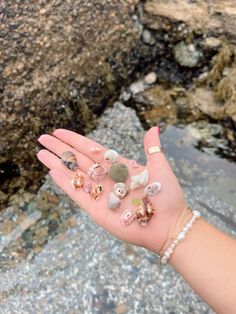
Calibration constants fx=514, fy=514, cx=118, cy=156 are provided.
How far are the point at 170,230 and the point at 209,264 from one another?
251mm

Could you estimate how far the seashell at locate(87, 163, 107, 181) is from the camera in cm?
265

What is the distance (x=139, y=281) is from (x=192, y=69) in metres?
1.67

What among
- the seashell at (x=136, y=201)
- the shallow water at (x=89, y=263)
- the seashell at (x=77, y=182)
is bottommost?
the shallow water at (x=89, y=263)

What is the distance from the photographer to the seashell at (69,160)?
269 centimetres

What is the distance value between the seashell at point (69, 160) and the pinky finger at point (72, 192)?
53 millimetres

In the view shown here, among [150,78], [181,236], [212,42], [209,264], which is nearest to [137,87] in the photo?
[150,78]

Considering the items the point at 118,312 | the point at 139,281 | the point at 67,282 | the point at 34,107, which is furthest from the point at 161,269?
the point at 34,107

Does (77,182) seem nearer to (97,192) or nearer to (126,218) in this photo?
(97,192)

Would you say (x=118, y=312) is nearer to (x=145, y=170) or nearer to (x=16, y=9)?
(x=145, y=170)

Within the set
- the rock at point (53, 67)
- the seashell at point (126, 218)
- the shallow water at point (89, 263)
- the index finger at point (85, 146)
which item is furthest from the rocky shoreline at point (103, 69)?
the seashell at point (126, 218)

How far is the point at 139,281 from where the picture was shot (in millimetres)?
3018

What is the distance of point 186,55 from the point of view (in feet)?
12.5

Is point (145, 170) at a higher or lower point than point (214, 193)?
higher

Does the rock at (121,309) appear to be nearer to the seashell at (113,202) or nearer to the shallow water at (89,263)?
the shallow water at (89,263)
